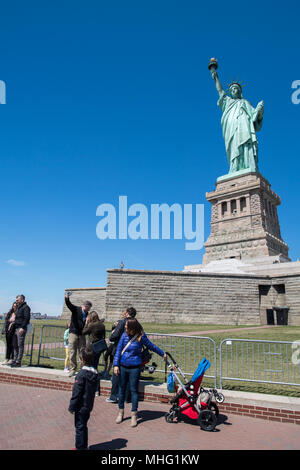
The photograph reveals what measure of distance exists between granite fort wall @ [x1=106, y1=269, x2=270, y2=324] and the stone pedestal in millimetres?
12314

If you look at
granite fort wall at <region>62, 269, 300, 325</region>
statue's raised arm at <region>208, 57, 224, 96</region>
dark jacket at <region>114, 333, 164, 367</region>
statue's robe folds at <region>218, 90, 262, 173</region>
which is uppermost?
statue's raised arm at <region>208, 57, 224, 96</region>

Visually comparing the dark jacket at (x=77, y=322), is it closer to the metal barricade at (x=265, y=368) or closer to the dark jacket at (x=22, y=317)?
the dark jacket at (x=22, y=317)

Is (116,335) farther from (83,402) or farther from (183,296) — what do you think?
(183,296)

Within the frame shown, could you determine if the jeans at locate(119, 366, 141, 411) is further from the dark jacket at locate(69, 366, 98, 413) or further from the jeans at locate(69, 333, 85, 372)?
the jeans at locate(69, 333, 85, 372)

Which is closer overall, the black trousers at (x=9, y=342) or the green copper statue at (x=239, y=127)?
the black trousers at (x=9, y=342)

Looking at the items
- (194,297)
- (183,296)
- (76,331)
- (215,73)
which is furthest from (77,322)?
(215,73)

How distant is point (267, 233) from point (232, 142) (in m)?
16.4

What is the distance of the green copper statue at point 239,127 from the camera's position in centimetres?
4489

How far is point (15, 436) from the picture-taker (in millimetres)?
4168

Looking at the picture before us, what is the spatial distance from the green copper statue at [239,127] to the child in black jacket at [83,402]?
4345cm

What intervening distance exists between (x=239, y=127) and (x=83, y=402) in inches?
1881

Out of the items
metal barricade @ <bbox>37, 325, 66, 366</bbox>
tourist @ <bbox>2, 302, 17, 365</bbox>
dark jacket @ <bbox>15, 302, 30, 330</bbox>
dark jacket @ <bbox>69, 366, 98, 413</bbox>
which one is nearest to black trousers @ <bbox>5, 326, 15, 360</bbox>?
tourist @ <bbox>2, 302, 17, 365</bbox>

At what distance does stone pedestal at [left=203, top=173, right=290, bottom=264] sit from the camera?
3816 cm

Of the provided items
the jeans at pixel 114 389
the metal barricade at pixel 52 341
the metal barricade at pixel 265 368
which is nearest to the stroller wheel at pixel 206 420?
the metal barricade at pixel 265 368
